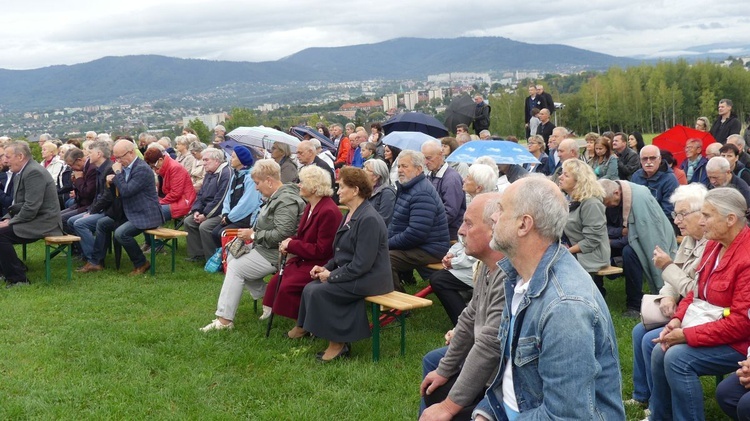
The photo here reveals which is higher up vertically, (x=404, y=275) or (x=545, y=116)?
(x=545, y=116)

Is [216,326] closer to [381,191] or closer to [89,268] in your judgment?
[381,191]

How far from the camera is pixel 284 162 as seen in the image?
11.1 metres

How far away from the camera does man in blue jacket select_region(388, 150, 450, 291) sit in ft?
22.8

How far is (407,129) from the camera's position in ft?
46.7

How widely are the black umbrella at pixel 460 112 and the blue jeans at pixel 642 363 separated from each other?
12254mm

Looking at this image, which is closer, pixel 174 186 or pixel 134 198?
pixel 134 198

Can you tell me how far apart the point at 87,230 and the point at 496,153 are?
5.68 meters

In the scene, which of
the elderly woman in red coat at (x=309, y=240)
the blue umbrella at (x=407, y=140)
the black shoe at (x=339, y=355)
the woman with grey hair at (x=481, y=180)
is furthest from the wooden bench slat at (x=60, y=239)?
the woman with grey hair at (x=481, y=180)

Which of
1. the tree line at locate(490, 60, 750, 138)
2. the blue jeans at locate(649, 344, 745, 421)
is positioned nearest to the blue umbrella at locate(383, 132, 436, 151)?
the blue jeans at locate(649, 344, 745, 421)

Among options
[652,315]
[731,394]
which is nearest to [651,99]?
[652,315]

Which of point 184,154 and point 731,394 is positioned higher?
point 184,154

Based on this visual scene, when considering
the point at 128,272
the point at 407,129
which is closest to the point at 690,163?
the point at 407,129

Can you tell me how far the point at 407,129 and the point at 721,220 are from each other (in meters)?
10.3

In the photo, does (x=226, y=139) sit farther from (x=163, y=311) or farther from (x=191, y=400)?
(x=191, y=400)
